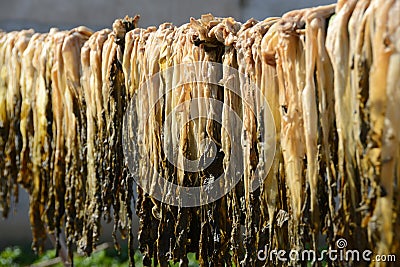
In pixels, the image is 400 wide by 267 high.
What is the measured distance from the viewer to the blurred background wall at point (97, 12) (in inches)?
228

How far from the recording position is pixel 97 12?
5.92m

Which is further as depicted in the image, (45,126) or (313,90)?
(45,126)

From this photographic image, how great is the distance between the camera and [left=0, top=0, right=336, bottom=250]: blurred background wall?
5785 millimetres

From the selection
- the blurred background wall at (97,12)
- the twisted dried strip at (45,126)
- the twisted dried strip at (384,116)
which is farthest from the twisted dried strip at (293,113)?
the blurred background wall at (97,12)

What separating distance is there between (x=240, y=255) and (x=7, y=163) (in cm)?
128

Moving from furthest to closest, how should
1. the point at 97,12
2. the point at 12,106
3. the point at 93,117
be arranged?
the point at 97,12, the point at 12,106, the point at 93,117

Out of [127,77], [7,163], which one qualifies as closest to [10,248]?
[7,163]

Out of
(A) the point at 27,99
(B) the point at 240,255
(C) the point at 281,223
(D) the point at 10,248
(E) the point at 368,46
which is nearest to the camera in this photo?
(E) the point at 368,46

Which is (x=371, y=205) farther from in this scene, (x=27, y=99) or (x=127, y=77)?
(x=27, y=99)

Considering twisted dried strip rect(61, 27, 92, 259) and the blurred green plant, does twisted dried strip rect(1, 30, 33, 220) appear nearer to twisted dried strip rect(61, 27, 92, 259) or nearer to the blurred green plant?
twisted dried strip rect(61, 27, 92, 259)

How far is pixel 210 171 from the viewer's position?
1.95m

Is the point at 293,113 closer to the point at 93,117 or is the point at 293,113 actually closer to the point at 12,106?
the point at 93,117

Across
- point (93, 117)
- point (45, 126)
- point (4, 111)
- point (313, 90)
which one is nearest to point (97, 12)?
point (4, 111)

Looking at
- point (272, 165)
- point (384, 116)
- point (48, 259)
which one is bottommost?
point (48, 259)
